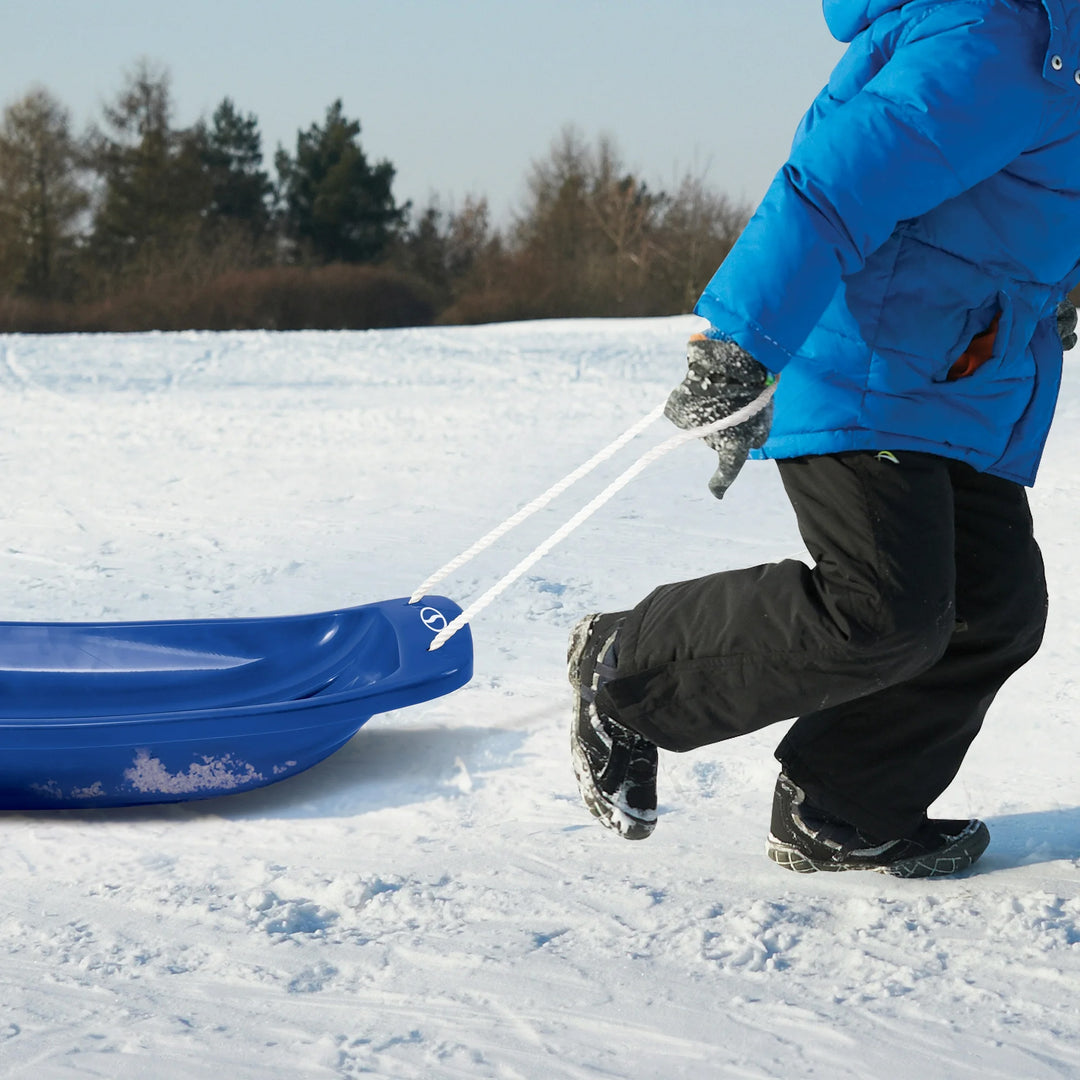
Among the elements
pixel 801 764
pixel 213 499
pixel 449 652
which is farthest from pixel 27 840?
pixel 213 499

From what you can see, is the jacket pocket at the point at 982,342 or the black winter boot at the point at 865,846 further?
the black winter boot at the point at 865,846

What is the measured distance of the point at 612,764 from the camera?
1.84 meters

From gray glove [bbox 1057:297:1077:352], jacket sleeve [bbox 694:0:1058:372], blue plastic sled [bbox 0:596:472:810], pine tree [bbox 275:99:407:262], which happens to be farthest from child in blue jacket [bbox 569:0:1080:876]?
pine tree [bbox 275:99:407:262]

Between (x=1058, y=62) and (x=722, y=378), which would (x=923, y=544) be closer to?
(x=722, y=378)

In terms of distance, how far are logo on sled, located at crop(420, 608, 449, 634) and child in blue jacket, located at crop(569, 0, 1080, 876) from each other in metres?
0.48

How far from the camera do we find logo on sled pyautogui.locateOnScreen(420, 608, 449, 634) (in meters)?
2.31

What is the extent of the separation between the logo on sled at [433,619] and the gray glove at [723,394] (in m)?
0.86

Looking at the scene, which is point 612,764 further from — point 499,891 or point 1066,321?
point 1066,321

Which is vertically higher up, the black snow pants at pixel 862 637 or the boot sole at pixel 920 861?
the black snow pants at pixel 862 637

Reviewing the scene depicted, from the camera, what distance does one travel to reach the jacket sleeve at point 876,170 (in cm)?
151

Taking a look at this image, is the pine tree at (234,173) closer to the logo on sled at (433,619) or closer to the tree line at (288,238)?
the tree line at (288,238)

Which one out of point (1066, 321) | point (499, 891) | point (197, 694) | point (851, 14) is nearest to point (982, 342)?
point (1066, 321)

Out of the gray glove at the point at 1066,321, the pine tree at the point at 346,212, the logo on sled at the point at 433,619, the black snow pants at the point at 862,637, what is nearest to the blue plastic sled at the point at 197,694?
the logo on sled at the point at 433,619

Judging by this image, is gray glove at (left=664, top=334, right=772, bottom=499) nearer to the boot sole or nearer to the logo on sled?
the boot sole
